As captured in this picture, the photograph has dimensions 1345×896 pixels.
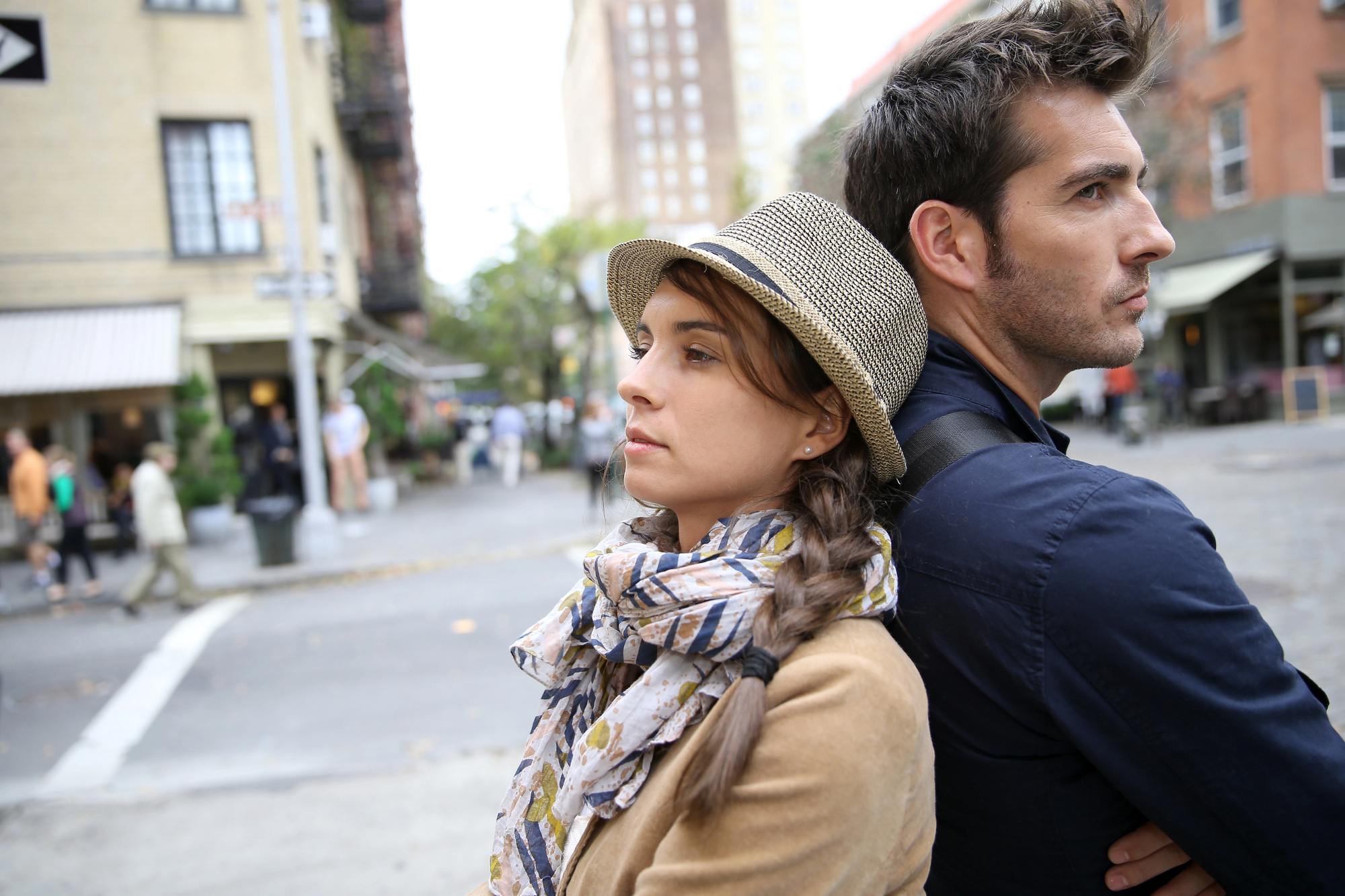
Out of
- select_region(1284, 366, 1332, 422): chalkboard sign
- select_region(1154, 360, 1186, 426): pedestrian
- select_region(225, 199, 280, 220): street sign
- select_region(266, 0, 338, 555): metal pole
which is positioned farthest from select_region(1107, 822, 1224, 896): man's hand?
select_region(1154, 360, 1186, 426): pedestrian

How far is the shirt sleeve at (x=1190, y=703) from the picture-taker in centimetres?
113

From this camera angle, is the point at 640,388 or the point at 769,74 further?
the point at 769,74

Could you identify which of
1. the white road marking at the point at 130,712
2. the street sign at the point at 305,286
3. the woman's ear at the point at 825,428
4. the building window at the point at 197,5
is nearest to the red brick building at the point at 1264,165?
the street sign at the point at 305,286

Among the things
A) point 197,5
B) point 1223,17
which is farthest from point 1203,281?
point 197,5

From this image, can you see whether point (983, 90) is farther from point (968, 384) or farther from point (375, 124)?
point (375, 124)

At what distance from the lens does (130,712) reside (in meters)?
6.49

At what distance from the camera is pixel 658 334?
1479mm

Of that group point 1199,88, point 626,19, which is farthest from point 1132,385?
point 626,19

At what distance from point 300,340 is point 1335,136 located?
884 inches

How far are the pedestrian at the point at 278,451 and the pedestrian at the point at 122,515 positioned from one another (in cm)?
229

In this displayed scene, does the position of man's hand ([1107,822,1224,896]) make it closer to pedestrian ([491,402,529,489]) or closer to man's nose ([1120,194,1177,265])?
man's nose ([1120,194,1177,265])

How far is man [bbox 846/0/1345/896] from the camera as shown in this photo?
1143mm

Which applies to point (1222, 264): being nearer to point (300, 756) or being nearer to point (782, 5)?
point (300, 756)

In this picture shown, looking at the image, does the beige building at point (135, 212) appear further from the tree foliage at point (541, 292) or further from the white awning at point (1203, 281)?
the white awning at point (1203, 281)
